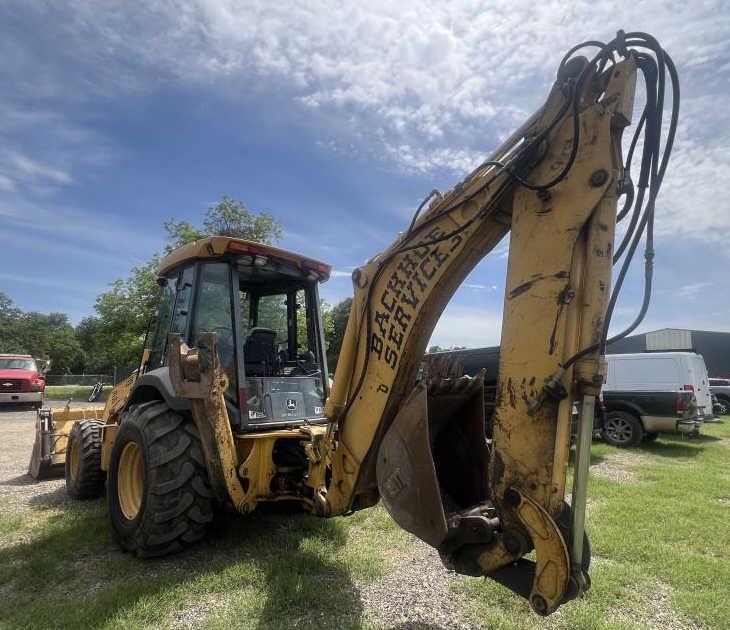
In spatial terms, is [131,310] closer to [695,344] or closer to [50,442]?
[50,442]

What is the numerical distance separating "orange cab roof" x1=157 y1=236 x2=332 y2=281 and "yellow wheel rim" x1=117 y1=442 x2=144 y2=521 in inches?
67.6

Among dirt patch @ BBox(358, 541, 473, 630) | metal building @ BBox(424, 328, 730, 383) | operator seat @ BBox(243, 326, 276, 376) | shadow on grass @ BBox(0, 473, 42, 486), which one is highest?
metal building @ BBox(424, 328, 730, 383)

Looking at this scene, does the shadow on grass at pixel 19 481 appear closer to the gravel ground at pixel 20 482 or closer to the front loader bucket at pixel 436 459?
the gravel ground at pixel 20 482

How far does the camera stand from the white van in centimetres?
1103

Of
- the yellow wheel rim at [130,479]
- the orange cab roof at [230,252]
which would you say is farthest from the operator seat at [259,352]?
the yellow wheel rim at [130,479]

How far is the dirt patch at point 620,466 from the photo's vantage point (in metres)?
7.87

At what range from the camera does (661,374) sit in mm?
11227

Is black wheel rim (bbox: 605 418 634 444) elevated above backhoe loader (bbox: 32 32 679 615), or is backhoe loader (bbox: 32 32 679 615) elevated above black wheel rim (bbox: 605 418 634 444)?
backhoe loader (bbox: 32 32 679 615)

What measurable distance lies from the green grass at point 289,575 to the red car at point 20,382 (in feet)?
44.2

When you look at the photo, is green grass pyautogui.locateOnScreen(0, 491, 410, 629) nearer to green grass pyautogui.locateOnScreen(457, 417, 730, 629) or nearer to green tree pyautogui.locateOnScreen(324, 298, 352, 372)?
green grass pyautogui.locateOnScreen(457, 417, 730, 629)

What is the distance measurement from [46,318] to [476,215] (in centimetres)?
9728

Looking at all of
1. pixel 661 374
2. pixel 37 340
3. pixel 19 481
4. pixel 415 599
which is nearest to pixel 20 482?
pixel 19 481

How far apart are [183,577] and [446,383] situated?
2.38 meters

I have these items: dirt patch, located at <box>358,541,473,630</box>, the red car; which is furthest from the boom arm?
the red car
